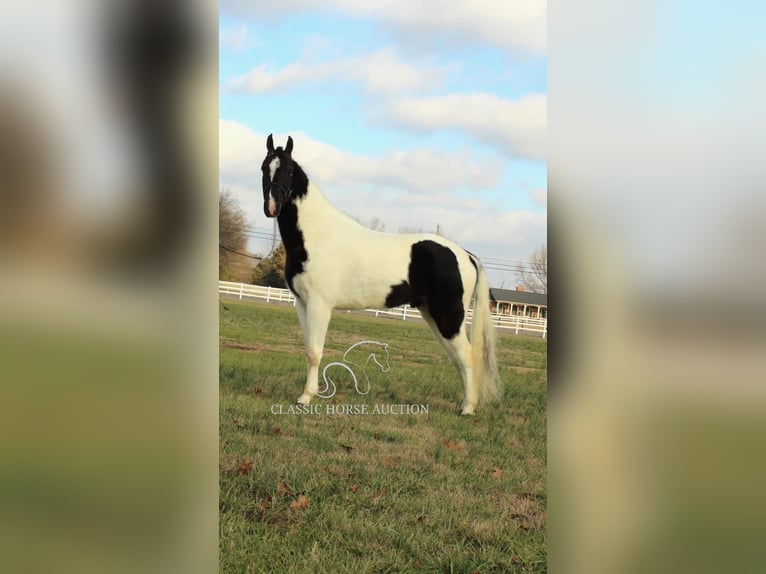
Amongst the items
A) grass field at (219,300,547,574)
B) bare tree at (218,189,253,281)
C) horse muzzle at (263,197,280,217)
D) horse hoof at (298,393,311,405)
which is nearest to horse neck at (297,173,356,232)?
horse muzzle at (263,197,280,217)

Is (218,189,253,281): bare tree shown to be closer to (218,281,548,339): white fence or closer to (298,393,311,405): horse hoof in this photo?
(218,281,548,339): white fence

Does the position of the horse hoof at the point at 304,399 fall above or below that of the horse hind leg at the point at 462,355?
below

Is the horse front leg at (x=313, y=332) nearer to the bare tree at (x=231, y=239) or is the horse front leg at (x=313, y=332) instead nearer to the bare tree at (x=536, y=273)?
the bare tree at (x=231, y=239)

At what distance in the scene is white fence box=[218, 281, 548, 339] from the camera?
2.91 metres

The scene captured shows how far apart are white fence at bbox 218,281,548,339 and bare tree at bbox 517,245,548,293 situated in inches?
5.9

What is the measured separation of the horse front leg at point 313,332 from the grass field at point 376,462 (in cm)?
4

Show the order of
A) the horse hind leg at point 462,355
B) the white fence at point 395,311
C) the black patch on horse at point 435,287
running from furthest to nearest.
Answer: the horse hind leg at point 462,355
the black patch on horse at point 435,287
the white fence at point 395,311

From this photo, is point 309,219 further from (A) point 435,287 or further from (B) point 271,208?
(A) point 435,287

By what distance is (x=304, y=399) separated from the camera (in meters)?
3.15

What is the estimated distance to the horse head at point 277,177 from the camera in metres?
2.95

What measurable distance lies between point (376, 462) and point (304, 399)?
42 cm

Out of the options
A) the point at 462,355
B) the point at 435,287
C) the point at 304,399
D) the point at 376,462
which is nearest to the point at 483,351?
the point at 462,355

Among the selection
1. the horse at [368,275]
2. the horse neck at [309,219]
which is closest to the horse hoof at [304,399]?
the horse at [368,275]
